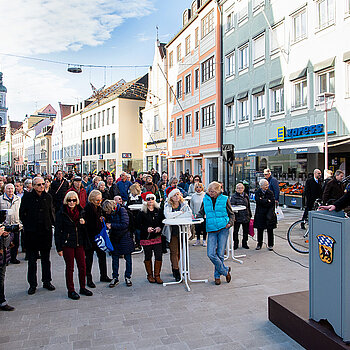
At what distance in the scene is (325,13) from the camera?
15656mm

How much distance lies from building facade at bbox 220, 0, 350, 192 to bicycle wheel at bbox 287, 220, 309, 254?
506 centimetres

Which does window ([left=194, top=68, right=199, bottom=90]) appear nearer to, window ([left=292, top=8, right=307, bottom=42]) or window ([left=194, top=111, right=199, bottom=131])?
window ([left=194, top=111, right=199, bottom=131])

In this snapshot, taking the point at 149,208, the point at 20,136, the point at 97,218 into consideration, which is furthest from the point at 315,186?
the point at 20,136

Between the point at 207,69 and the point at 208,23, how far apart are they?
3.37m

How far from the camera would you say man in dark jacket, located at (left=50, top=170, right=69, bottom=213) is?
10.7m

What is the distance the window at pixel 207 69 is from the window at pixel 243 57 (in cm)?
361

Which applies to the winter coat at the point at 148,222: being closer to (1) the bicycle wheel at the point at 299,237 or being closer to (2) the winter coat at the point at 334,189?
(1) the bicycle wheel at the point at 299,237

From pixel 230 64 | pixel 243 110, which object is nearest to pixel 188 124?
pixel 230 64

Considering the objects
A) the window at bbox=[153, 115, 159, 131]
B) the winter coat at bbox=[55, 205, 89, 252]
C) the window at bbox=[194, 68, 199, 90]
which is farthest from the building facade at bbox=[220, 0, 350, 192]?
the window at bbox=[153, 115, 159, 131]

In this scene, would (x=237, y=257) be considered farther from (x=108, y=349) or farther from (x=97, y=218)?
(x=108, y=349)

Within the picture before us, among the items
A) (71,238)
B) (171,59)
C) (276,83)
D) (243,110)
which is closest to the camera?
(71,238)

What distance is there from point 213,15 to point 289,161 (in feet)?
43.6

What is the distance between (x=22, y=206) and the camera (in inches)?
244

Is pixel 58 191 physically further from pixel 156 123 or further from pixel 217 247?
pixel 156 123
